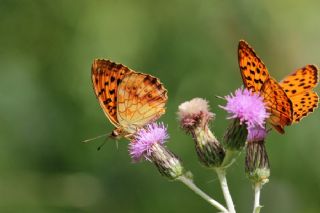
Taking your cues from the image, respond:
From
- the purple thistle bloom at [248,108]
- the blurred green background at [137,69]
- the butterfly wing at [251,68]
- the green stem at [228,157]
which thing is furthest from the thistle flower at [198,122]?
the blurred green background at [137,69]

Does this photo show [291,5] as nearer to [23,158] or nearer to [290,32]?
[290,32]

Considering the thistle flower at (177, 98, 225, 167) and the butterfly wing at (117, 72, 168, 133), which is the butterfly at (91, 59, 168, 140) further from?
the thistle flower at (177, 98, 225, 167)

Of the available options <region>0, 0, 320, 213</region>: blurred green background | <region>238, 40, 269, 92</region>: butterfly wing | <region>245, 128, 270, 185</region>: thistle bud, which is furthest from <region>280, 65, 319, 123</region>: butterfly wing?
<region>0, 0, 320, 213</region>: blurred green background

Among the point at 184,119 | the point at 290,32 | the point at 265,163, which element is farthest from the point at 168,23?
the point at 265,163

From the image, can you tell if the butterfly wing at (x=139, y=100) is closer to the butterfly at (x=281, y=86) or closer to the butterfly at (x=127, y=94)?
the butterfly at (x=127, y=94)

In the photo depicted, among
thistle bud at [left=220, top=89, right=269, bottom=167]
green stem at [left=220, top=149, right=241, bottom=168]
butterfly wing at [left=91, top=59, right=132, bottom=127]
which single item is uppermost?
butterfly wing at [left=91, top=59, right=132, bottom=127]

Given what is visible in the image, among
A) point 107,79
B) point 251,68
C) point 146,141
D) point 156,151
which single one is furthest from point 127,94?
point 251,68
